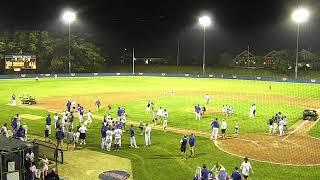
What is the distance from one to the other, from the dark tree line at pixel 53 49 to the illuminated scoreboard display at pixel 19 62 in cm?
1533

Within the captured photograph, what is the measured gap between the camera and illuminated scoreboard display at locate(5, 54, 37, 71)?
2692 inches

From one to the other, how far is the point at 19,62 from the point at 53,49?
2289cm

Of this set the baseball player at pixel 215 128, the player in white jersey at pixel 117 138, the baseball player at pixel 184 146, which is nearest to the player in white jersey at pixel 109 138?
the player in white jersey at pixel 117 138

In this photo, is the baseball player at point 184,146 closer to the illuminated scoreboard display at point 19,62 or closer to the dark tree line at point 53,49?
the illuminated scoreboard display at point 19,62

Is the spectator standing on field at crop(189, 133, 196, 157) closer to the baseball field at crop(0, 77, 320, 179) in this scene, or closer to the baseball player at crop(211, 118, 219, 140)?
the baseball field at crop(0, 77, 320, 179)

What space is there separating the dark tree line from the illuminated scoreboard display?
50.3 ft

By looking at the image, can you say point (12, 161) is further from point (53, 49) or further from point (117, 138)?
point (53, 49)

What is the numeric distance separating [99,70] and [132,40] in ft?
66.9

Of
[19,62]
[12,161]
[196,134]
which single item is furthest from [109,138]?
[19,62]

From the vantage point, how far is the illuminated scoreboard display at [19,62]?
68387mm

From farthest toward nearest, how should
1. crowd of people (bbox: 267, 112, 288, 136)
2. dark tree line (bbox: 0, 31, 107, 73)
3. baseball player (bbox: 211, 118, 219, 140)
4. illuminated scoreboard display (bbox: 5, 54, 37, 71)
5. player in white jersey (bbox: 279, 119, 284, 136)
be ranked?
dark tree line (bbox: 0, 31, 107, 73) < illuminated scoreboard display (bbox: 5, 54, 37, 71) < crowd of people (bbox: 267, 112, 288, 136) < player in white jersey (bbox: 279, 119, 284, 136) < baseball player (bbox: 211, 118, 219, 140)

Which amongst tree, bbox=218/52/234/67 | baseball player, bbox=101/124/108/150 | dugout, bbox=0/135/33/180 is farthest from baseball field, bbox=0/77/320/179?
tree, bbox=218/52/234/67

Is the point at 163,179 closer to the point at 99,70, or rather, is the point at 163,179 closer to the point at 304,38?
the point at 99,70

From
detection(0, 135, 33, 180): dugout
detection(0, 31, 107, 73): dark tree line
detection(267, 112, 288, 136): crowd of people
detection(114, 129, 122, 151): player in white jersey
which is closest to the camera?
detection(0, 135, 33, 180): dugout
